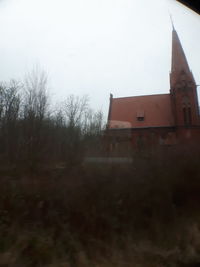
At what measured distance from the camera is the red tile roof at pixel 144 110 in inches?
1375

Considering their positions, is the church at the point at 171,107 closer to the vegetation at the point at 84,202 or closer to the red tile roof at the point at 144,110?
the red tile roof at the point at 144,110

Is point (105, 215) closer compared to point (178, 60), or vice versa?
point (105, 215)

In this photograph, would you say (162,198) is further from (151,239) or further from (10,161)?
(10,161)

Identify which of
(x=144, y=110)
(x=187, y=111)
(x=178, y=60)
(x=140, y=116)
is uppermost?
(x=178, y=60)

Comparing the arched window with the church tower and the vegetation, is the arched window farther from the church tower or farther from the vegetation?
the vegetation

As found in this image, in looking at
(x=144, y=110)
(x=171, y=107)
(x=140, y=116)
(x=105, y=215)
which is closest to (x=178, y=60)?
(x=171, y=107)

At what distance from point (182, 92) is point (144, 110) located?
6.42 m

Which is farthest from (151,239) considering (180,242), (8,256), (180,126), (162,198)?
(180,126)

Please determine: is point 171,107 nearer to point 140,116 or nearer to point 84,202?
point 140,116

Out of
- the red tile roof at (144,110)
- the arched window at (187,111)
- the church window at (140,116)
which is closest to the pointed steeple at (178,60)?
the red tile roof at (144,110)

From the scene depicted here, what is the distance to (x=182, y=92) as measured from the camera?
35.8 meters

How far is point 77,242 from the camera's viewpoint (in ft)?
21.8

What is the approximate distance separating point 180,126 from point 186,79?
7.89 meters

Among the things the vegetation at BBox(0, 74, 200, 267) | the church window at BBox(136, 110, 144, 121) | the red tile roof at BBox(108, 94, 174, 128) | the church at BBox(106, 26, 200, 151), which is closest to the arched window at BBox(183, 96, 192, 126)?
the church at BBox(106, 26, 200, 151)
